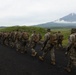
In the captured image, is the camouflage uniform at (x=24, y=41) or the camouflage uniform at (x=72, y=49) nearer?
the camouflage uniform at (x=72, y=49)

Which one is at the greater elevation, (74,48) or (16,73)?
(74,48)

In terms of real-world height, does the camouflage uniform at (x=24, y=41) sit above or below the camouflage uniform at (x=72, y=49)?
below

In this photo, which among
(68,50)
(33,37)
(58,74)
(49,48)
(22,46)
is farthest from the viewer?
(22,46)

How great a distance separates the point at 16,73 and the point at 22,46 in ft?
42.4

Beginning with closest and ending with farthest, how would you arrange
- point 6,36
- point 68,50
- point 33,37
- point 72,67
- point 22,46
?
point 68,50, point 72,67, point 33,37, point 22,46, point 6,36

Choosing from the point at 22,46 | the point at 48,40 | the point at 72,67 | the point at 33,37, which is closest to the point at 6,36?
the point at 22,46

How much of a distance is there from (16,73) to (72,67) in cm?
360

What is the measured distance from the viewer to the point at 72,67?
59.3 ft

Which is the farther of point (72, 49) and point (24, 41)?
point (24, 41)

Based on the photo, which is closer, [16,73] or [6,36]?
[16,73]

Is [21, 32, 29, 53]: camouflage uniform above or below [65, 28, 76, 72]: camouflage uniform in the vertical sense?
below

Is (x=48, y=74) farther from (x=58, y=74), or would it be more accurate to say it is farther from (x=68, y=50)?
(x=68, y=50)

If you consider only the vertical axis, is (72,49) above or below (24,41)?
above

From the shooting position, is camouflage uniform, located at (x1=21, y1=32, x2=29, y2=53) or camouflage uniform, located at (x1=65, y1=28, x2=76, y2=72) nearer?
camouflage uniform, located at (x1=65, y1=28, x2=76, y2=72)
